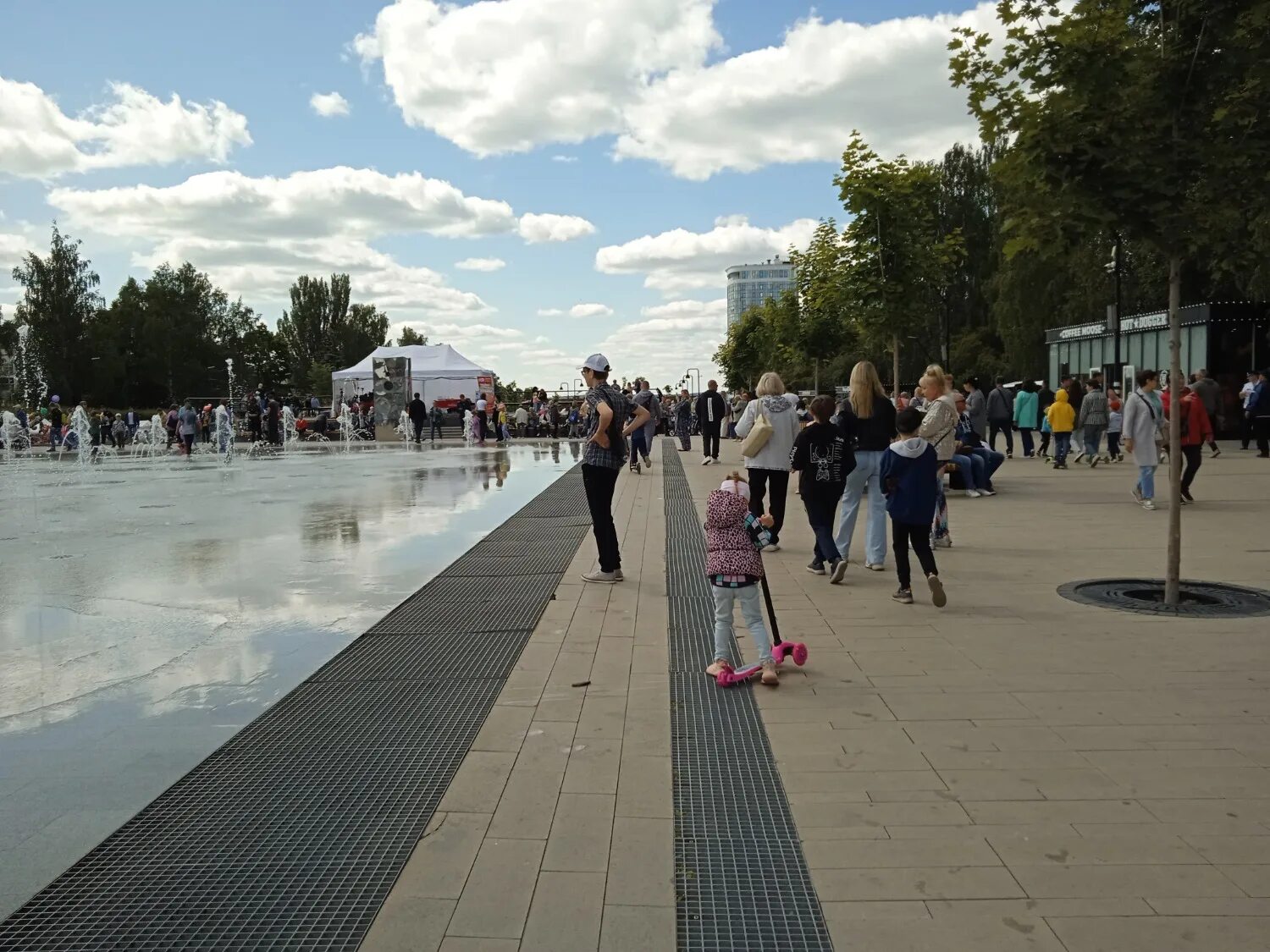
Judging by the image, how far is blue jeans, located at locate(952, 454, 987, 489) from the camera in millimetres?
14509

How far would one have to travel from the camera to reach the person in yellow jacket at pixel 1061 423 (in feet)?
63.0

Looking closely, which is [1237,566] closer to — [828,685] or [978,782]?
[828,685]

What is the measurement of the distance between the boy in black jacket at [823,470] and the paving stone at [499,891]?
5267mm

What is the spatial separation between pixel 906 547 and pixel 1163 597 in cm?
188

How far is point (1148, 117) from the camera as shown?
699cm

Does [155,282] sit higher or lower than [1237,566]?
higher

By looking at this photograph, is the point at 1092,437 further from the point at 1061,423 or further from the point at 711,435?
the point at 711,435

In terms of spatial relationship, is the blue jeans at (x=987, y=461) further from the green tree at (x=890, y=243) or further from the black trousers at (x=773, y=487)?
the black trousers at (x=773, y=487)

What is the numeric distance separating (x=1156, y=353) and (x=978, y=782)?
95.9ft

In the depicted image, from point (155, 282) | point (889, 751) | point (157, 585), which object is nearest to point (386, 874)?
point (889, 751)

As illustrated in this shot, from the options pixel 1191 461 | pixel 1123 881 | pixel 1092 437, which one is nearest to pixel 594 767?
pixel 1123 881

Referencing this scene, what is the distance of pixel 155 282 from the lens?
99188mm

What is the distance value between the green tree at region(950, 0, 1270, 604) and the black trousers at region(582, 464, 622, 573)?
3.87 m

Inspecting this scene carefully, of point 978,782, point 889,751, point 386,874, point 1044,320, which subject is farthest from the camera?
point 1044,320
